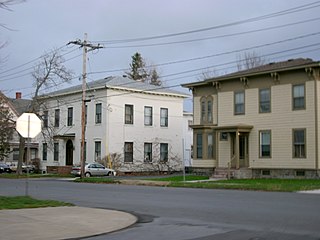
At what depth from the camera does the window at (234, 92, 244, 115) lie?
40.7 metres

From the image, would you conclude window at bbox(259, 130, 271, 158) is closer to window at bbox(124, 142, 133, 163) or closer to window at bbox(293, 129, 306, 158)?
window at bbox(293, 129, 306, 158)

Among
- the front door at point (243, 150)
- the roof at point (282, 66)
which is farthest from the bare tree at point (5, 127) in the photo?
the front door at point (243, 150)

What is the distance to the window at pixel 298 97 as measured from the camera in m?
36.5

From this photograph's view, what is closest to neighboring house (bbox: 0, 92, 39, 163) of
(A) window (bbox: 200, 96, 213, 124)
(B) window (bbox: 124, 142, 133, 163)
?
(B) window (bbox: 124, 142, 133, 163)

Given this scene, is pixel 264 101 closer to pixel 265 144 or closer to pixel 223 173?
pixel 265 144

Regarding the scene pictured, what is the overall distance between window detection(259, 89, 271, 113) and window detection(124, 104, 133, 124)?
18.1m

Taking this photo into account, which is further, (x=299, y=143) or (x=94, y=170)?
(x=94, y=170)

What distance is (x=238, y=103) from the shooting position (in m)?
41.0

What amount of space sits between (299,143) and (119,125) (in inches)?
848

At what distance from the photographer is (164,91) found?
187 feet

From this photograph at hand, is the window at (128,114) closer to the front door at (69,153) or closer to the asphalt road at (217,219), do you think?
the front door at (69,153)

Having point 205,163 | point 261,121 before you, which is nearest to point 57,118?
point 205,163

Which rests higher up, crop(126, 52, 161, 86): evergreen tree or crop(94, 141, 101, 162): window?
crop(126, 52, 161, 86): evergreen tree

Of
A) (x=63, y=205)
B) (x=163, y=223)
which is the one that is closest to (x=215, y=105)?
(x=63, y=205)
